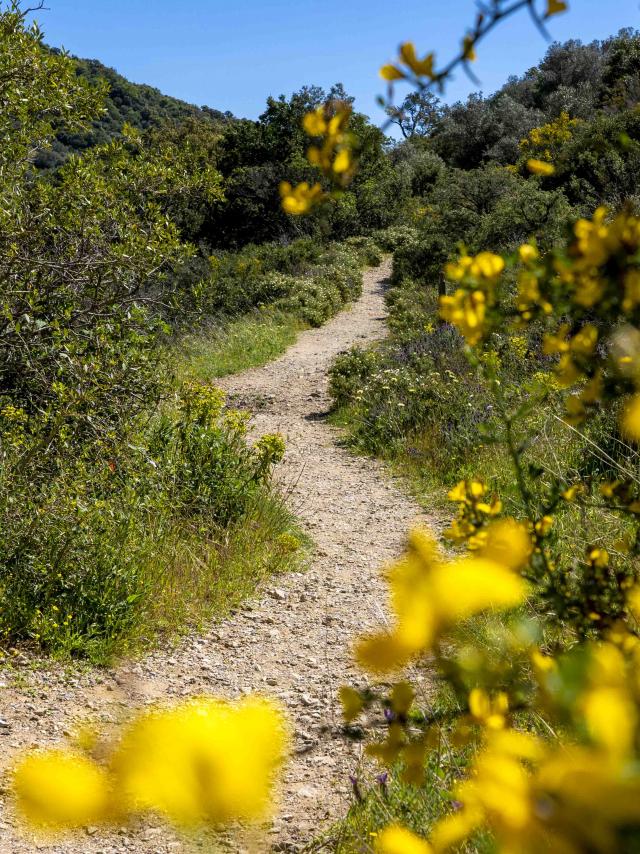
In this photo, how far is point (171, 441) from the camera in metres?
5.06

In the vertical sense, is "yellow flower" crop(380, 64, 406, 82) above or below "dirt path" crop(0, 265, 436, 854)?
above

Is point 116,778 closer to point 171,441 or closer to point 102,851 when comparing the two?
point 102,851

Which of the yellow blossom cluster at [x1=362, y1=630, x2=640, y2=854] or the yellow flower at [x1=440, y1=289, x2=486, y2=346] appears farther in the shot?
the yellow flower at [x1=440, y1=289, x2=486, y2=346]

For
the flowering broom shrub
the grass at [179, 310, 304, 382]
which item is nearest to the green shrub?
the flowering broom shrub

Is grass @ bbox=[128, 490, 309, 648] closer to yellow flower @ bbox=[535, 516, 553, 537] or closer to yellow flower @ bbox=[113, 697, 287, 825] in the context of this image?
yellow flower @ bbox=[535, 516, 553, 537]

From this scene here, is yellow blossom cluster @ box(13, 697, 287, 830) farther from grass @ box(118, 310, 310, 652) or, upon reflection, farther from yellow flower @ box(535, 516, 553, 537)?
grass @ box(118, 310, 310, 652)

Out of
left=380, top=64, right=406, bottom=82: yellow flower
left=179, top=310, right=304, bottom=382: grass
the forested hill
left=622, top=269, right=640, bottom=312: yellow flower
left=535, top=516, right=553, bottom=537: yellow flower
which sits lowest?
left=535, top=516, right=553, bottom=537: yellow flower

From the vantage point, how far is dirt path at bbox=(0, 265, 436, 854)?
8.38ft

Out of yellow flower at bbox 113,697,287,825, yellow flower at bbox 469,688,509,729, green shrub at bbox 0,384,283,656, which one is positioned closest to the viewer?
yellow flower at bbox 113,697,287,825

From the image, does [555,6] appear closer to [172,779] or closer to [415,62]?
[415,62]

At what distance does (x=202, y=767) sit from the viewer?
1.75 feet

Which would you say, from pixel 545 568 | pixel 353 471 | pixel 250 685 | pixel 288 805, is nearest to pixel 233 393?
pixel 353 471

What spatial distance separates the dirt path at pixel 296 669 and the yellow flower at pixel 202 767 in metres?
1.02

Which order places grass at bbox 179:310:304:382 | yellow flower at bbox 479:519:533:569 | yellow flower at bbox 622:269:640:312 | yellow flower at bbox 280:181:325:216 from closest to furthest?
yellow flower at bbox 479:519:533:569 < yellow flower at bbox 622:269:640:312 < yellow flower at bbox 280:181:325:216 < grass at bbox 179:310:304:382
